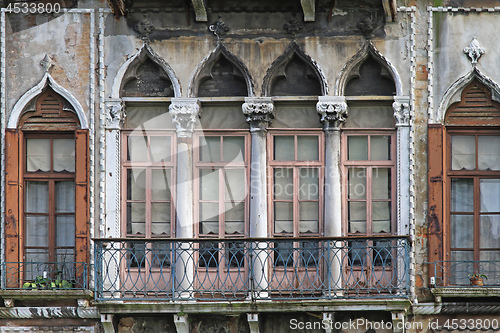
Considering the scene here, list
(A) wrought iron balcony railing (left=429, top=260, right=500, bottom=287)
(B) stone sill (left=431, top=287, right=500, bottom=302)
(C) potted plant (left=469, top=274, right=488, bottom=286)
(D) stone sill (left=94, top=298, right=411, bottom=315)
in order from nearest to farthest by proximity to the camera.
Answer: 1. (D) stone sill (left=94, top=298, right=411, bottom=315)
2. (B) stone sill (left=431, top=287, right=500, bottom=302)
3. (C) potted plant (left=469, top=274, right=488, bottom=286)
4. (A) wrought iron balcony railing (left=429, top=260, right=500, bottom=287)

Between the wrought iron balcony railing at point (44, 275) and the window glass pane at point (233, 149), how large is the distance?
2514mm

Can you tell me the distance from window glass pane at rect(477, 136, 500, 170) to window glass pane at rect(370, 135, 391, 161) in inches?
50.1

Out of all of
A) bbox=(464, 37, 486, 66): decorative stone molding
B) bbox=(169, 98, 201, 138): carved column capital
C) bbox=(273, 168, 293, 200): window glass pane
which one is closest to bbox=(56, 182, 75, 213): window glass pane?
bbox=(169, 98, 201, 138): carved column capital

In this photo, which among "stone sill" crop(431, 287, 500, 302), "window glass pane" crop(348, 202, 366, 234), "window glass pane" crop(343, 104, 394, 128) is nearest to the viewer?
"stone sill" crop(431, 287, 500, 302)

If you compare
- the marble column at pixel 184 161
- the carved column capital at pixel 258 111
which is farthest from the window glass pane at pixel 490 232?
the marble column at pixel 184 161

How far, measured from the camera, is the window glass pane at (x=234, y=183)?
13102 mm

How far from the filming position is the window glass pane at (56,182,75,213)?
43.1 ft

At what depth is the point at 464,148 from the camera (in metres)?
13.0

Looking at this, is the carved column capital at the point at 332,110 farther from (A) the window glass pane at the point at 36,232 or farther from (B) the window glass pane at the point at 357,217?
(A) the window glass pane at the point at 36,232

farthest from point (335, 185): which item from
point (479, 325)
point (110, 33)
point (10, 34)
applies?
point (10, 34)

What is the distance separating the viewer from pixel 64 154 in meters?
13.2

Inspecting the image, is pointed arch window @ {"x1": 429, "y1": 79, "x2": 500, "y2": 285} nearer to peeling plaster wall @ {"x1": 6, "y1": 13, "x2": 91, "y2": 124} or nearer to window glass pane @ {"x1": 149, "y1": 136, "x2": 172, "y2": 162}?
window glass pane @ {"x1": 149, "y1": 136, "x2": 172, "y2": 162}

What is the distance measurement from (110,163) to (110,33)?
6.16ft

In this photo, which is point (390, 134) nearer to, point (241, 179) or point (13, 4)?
→ point (241, 179)
